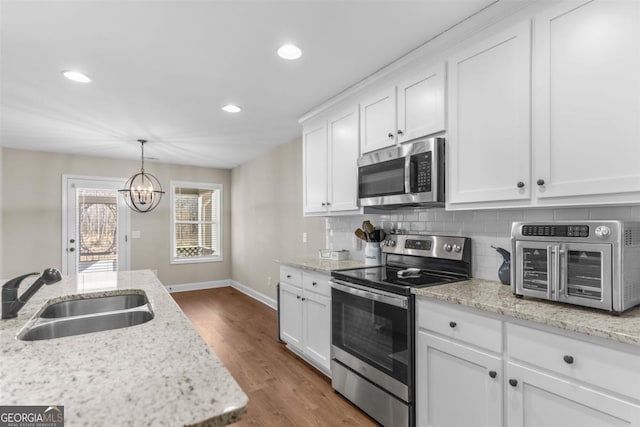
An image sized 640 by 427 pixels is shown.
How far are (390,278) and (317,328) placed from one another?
94 centimetres

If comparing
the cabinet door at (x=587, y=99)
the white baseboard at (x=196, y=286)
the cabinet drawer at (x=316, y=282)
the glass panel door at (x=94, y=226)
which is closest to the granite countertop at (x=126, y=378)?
the cabinet drawer at (x=316, y=282)

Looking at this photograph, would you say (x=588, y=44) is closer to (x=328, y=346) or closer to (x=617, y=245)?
(x=617, y=245)

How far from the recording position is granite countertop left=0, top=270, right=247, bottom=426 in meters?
0.67

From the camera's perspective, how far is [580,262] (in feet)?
4.65

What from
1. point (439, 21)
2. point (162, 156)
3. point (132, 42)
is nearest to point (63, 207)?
point (162, 156)

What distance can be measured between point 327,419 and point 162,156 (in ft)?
16.1

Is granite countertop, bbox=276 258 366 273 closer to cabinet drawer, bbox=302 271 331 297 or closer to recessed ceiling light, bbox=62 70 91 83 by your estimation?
cabinet drawer, bbox=302 271 331 297

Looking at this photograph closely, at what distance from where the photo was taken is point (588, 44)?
1444 millimetres

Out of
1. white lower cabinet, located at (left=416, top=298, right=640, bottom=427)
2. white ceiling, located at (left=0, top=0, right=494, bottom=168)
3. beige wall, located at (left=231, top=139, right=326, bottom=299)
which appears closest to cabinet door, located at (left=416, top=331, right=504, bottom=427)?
white lower cabinet, located at (left=416, top=298, right=640, bottom=427)

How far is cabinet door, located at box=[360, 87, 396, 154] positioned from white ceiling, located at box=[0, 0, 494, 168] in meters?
0.24

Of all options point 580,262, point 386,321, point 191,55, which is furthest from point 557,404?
point 191,55

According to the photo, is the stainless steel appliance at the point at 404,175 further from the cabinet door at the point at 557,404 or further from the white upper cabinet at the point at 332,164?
the cabinet door at the point at 557,404

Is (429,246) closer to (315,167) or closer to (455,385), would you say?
(455,385)

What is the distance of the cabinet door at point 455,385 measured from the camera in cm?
153
